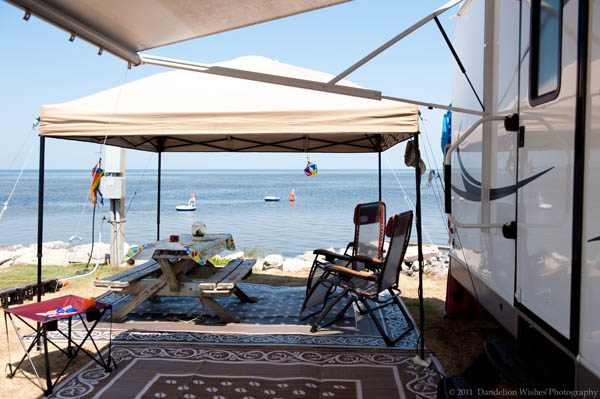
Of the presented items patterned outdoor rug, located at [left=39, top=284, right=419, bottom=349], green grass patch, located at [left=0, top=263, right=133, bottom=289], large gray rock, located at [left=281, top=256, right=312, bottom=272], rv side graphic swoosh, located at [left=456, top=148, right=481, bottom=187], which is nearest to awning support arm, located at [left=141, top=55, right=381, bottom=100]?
rv side graphic swoosh, located at [left=456, top=148, right=481, bottom=187]

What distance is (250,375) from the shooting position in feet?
9.95

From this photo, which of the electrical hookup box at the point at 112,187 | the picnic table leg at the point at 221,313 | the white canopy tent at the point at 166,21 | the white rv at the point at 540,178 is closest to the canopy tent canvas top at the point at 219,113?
the white canopy tent at the point at 166,21

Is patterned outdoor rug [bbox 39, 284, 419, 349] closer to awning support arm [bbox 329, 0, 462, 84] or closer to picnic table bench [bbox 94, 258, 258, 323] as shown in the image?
picnic table bench [bbox 94, 258, 258, 323]

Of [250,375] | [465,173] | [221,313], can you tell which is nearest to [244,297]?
[221,313]

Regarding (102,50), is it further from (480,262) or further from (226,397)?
(480,262)

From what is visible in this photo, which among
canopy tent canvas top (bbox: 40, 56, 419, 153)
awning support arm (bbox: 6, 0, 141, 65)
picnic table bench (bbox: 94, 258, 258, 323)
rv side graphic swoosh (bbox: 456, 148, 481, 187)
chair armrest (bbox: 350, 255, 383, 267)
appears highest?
awning support arm (bbox: 6, 0, 141, 65)

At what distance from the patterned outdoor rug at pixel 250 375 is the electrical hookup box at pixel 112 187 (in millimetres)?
3507

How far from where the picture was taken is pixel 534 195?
2.13 meters

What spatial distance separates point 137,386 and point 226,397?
0.59 meters

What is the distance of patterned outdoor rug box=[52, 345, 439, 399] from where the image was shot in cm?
278

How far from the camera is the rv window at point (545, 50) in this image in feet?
6.44

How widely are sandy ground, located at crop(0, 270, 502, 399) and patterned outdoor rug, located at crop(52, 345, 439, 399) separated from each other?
0.23 metres

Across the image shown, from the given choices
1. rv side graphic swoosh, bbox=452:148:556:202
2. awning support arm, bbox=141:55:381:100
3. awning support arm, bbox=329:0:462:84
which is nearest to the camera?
rv side graphic swoosh, bbox=452:148:556:202

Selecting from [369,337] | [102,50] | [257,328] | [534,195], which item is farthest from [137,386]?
[534,195]
